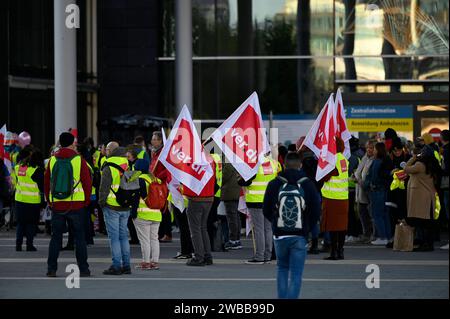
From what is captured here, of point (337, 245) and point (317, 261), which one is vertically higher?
point (337, 245)

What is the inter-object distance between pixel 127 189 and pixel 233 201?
14.7 feet

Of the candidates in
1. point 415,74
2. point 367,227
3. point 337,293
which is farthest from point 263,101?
point 337,293

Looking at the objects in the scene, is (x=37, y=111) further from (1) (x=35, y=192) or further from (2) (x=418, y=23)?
(1) (x=35, y=192)

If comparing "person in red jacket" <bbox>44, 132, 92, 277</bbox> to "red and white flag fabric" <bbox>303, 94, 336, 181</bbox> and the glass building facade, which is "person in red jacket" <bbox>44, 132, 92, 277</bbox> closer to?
"red and white flag fabric" <bbox>303, 94, 336, 181</bbox>

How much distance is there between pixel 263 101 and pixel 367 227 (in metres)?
12.1

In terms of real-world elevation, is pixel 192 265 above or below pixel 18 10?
below

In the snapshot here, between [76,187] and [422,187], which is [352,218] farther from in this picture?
[76,187]

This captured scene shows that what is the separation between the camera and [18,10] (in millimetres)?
32688

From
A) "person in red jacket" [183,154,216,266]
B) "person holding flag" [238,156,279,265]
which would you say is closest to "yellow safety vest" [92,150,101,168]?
"person holding flag" [238,156,279,265]

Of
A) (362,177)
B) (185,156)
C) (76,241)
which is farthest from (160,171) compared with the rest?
(362,177)

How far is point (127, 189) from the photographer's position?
1630cm

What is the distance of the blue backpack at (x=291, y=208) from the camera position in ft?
40.0

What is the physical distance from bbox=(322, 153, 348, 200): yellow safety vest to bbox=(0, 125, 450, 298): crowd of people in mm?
15

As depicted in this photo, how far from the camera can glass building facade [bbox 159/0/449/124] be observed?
33094mm
